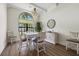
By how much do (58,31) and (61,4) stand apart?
569 mm

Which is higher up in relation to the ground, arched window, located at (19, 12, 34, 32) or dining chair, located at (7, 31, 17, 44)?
arched window, located at (19, 12, 34, 32)

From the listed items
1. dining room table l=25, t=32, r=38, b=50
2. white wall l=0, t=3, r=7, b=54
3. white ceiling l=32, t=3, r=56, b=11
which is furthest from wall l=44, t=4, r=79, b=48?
white wall l=0, t=3, r=7, b=54

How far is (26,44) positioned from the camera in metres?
2.02

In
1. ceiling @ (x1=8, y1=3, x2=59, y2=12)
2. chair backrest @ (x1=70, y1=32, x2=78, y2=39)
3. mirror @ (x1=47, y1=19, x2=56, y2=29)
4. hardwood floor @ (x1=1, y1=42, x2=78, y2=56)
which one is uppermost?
ceiling @ (x1=8, y1=3, x2=59, y2=12)

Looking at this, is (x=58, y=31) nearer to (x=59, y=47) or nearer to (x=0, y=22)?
(x=59, y=47)

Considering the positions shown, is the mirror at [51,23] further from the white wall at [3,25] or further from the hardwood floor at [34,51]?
the white wall at [3,25]

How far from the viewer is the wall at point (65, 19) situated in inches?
72.6

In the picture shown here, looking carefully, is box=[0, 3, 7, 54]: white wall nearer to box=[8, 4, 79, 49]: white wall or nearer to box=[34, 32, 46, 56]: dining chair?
box=[8, 4, 79, 49]: white wall

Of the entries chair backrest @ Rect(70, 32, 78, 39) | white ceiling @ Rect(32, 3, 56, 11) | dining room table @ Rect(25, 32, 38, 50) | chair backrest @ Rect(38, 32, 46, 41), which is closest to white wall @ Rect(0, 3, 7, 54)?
dining room table @ Rect(25, 32, 38, 50)

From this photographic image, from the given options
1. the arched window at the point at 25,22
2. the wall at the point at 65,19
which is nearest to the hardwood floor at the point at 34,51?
the wall at the point at 65,19

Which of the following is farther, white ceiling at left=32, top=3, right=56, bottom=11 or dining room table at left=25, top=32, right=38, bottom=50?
dining room table at left=25, top=32, right=38, bottom=50

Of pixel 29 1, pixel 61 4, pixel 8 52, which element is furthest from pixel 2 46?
pixel 61 4

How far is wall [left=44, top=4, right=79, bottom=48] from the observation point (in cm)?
184

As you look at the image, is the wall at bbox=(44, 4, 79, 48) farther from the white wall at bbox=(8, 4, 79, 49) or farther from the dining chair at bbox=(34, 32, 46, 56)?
the dining chair at bbox=(34, 32, 46, 56)
